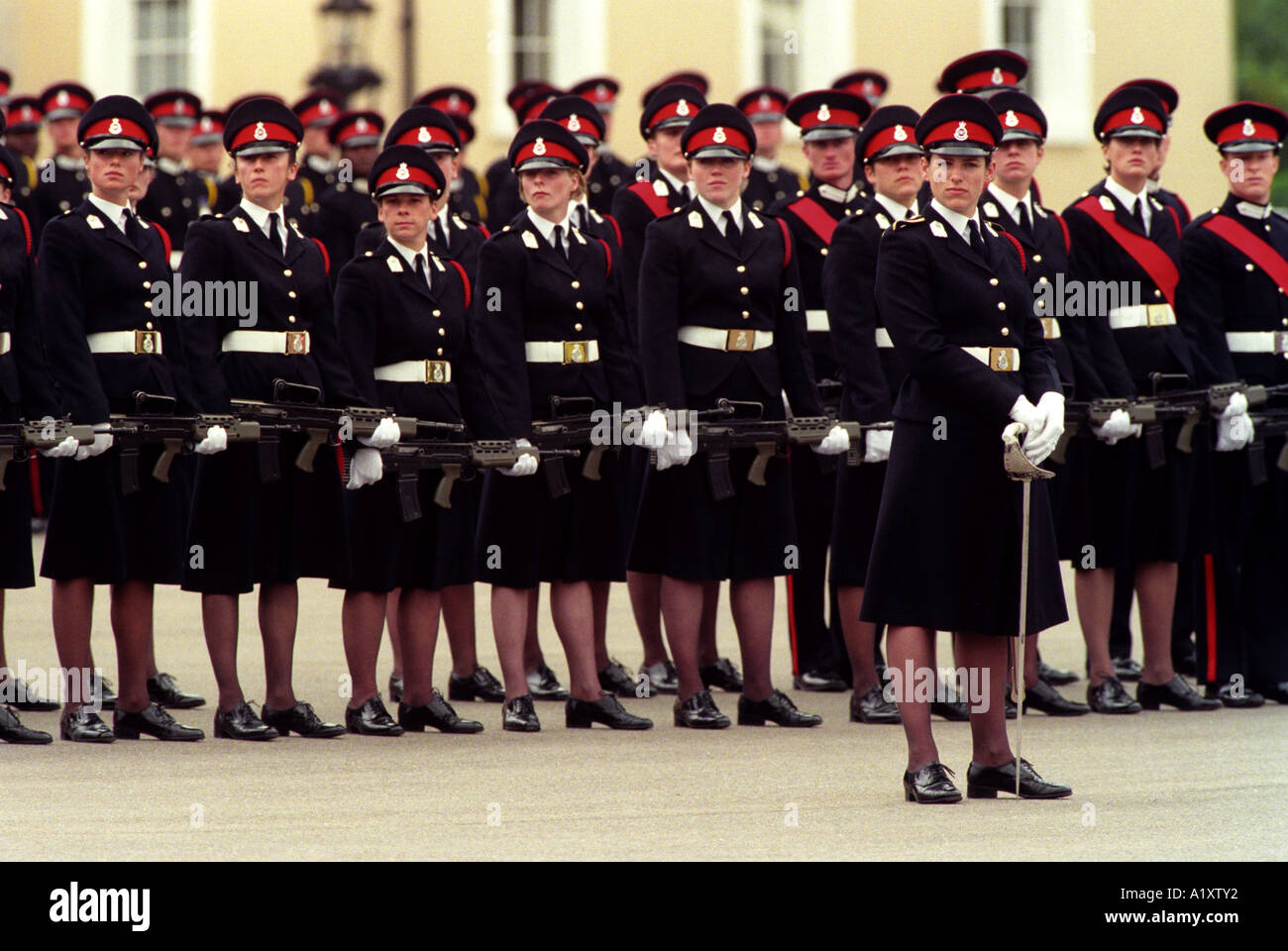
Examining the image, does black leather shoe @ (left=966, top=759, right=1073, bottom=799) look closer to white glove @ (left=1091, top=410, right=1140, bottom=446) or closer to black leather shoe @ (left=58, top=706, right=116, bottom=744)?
Answer: white glove @ (left=1091, top=410, right=1140, bottom=446)

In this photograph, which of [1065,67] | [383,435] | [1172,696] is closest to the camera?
[383,435]

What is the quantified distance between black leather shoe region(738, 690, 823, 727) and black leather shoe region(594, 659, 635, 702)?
1039 mm

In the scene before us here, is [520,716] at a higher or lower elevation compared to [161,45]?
lower

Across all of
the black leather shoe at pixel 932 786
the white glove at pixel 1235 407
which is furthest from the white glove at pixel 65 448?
the white glove at pixel 1235 407

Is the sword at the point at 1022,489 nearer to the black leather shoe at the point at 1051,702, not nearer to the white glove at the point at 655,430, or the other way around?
the white glove at the point at 655,430

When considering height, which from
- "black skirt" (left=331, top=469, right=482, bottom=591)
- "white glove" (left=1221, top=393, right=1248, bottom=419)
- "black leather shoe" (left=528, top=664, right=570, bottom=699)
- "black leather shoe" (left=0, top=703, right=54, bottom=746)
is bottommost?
"black leather shoe" (left=528, top=664, right=570, bottom=699)

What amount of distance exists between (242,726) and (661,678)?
2189 mm

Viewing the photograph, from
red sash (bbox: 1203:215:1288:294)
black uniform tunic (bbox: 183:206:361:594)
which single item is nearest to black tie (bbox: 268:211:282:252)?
black uniform tunic (bbox: 183:206:361:594)

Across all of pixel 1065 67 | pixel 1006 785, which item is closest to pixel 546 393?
pixel 1006 785

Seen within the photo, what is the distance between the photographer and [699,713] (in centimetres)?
956

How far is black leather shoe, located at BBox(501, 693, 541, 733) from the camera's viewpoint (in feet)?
31.0

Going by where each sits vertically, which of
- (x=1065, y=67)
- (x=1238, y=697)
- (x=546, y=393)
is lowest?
(x=1238, y=697)

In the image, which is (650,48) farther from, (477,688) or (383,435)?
(383,435)
